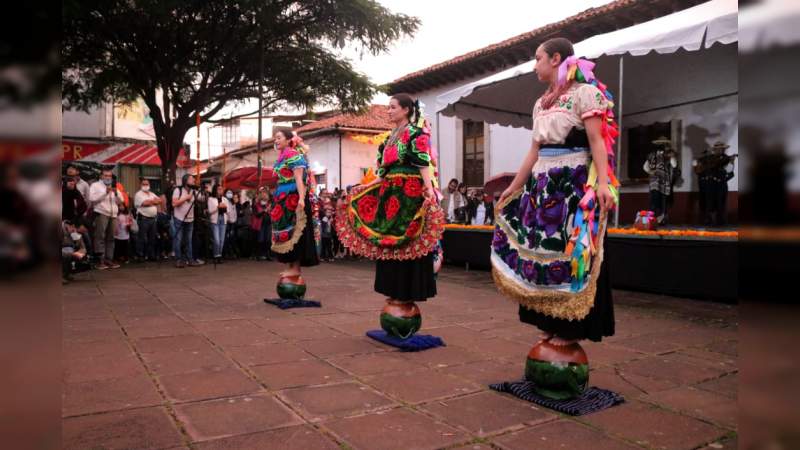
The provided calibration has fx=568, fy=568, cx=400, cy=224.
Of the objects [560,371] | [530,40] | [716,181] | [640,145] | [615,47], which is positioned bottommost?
[560,371]

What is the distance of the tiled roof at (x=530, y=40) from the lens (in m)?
11.8

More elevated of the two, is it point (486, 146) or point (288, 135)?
point (486, 146)

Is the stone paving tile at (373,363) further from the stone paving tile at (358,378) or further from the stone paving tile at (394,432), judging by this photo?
the stone paving tile at (394,432)

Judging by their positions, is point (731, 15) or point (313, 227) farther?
point (731, 15)

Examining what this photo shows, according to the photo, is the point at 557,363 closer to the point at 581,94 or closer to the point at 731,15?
the point at 581,94

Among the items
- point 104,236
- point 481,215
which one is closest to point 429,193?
point 481,215

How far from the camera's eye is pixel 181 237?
1074 cm

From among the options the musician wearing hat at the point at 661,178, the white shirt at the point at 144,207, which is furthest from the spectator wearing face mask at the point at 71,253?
the musician wearing hat at the point at 661,178

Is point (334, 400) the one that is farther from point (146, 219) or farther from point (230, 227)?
point (230, 227)

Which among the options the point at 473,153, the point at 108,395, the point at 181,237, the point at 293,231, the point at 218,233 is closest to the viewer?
the point at 108,395

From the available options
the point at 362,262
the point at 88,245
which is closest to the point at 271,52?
the point at 362,262

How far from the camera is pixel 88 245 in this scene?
370 inches

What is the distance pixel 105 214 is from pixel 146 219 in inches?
47.7

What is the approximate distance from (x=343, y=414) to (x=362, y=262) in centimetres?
932
